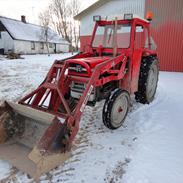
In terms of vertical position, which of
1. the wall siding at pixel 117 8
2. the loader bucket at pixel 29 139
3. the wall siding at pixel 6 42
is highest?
the wall siding at pixel 117 8

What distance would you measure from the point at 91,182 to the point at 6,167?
117cm

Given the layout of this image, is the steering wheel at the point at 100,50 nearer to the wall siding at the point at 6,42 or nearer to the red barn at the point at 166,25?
the red barn at the point at 166,25

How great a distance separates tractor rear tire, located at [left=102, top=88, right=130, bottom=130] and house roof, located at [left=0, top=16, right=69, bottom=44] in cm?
2479

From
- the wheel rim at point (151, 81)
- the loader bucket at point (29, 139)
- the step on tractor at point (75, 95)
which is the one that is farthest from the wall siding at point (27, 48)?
the loader bucket at point (29, 139)

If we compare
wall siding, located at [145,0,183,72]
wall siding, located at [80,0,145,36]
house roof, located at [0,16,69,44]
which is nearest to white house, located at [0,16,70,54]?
house roof, located at [0,16,69,44]

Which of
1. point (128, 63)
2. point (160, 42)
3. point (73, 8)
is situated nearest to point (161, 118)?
point (128, 63)

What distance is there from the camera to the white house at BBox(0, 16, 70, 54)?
82.4 ft

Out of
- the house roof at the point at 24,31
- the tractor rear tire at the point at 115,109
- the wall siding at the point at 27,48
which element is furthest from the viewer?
the house roof at the point at 24,31

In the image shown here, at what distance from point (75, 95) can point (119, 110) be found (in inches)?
35.4

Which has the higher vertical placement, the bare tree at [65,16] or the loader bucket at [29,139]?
the bare tree at [65,16]

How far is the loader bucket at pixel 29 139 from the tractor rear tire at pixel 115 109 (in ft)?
3.42

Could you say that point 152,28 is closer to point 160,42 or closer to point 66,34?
point 160,42

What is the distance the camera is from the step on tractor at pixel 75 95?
2373mm

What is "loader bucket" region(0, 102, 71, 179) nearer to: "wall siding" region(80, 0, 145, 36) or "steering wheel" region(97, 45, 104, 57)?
"steering wheel" region(97, 45, 104, 57)
